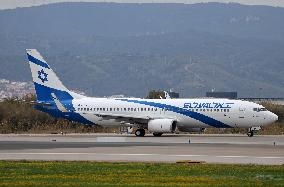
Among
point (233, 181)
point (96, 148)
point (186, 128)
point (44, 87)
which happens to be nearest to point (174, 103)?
point (186, 128)

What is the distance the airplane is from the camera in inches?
2795

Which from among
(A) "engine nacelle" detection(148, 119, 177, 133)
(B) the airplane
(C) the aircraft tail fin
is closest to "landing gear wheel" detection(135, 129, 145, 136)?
(B) the airplane

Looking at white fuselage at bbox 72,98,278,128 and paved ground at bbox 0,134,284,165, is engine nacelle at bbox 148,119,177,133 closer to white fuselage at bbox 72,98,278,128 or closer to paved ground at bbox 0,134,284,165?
white fuselage at bbox 72,98,278,128

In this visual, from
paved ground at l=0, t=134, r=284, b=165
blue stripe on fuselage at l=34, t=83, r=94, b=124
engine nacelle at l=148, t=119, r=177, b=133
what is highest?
blue stripe on fuselage at l=34, t=83, r=94, b=124

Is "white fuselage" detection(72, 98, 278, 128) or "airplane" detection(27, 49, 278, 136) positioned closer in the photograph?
"white fuselage" detection(72, 98, 278, 128)

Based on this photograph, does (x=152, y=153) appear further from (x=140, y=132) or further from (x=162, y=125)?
(x=140, y=132)

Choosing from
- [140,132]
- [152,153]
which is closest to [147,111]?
[140,132]

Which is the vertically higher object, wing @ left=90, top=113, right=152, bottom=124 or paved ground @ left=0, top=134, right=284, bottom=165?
wing @ left=90, top=113, right=152, bottom=124

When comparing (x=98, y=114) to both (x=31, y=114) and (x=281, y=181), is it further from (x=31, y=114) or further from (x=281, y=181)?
(x=281, y=181)

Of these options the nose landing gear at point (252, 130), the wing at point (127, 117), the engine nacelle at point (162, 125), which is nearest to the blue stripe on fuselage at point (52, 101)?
the wing at point (127, 117)

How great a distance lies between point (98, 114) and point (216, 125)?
32.2ft

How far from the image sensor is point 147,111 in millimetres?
74125

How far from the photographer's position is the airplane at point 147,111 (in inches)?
2795

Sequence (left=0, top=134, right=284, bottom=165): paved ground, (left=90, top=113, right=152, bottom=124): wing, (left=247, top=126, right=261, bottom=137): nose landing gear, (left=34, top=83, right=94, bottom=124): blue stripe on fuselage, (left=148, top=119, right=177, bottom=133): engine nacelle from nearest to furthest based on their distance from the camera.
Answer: (left=0, top=134, right=284, bottom=165): paved ground < (left=247, top=126, right=261, bottom=137): nose landing gear < (left=148, top=119, right=177, bottom=133): engine nacelle < (left=90, top=113, right=152, bottom=124): wing < (left=34, top=83, right=94, bottom=124): blue stripe on fuselage
